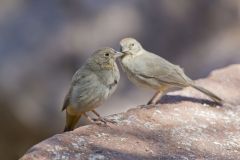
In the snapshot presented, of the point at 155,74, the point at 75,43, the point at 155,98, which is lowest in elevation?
the point at 75,43

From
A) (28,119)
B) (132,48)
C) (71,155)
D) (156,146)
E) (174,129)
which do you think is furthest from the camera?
(28,119)

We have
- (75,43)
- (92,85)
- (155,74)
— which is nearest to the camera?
(92,85)

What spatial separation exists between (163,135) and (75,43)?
531cm

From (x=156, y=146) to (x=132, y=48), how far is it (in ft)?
6.73

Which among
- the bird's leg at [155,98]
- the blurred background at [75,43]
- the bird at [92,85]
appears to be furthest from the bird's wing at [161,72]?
the blurred background at [75,43]

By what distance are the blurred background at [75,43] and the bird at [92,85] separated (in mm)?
3525

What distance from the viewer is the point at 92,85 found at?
220 inches

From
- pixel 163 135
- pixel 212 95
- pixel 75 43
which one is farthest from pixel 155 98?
pixel 75 43

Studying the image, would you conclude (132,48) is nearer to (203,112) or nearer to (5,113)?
(203,112)

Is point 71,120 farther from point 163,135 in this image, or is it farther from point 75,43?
point 75,43

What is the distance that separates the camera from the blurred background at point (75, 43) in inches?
369

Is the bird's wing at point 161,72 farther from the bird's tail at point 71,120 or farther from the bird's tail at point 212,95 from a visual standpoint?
the bird's tail at point 71,120

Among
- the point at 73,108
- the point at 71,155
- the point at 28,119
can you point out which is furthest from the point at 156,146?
the point at 28,119

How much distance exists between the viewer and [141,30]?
10625mm
